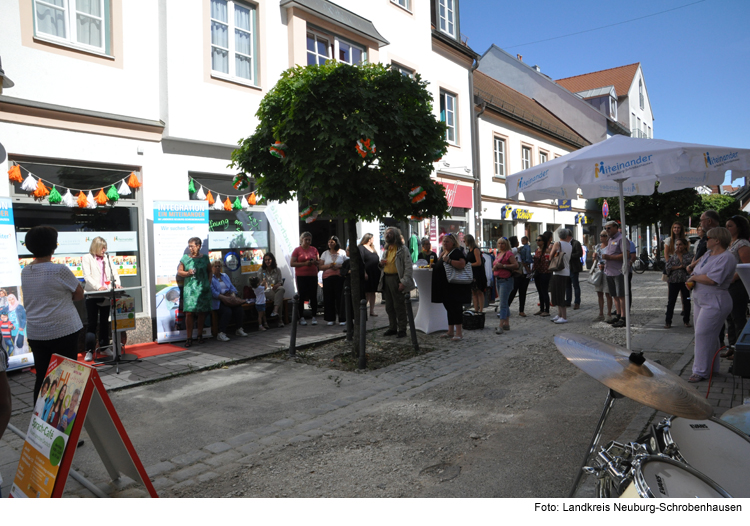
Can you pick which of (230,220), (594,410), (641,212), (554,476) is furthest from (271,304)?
(641,212)

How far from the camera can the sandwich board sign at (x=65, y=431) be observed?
2842mm

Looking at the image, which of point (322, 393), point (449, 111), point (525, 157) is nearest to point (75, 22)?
point (322, 393)

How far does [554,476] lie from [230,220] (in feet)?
28.0

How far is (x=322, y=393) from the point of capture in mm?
5859

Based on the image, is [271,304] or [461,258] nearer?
[461,258]

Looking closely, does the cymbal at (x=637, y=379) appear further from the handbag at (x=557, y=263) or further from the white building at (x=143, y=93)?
the handbag at (x=557, y=263)

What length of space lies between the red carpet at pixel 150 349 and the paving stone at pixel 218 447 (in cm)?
405

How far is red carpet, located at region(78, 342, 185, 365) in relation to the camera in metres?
8.03

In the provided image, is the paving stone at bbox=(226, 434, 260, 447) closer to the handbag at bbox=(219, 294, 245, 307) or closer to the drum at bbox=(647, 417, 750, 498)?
the drum at bbox=(647, 417, 750, 498)

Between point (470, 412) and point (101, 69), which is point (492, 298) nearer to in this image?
point (470, 412)

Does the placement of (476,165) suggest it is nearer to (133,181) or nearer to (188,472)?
(133,181)

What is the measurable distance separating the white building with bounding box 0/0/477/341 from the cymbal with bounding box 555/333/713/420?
824 cm

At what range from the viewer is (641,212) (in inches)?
1089

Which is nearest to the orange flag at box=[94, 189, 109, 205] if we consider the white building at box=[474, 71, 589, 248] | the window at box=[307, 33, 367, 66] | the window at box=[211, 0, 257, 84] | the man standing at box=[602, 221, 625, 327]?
the window at box=[211, 0, 257, 84]
